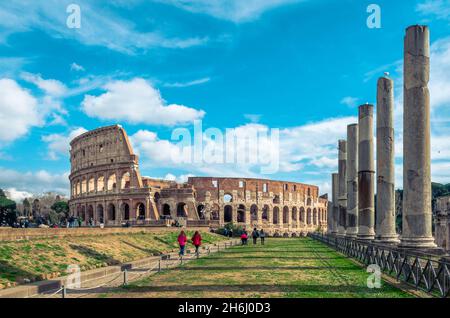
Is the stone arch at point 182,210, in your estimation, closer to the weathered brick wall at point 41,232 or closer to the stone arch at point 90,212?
the stone arch at point 90,212

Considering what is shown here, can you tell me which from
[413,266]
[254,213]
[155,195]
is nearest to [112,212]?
[155,195]

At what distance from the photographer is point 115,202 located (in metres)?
50.5

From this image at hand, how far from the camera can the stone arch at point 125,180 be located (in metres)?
50.9

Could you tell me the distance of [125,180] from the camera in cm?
5259

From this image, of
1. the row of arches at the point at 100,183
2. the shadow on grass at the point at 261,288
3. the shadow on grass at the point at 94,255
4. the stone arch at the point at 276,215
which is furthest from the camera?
the stone arch at the point at 276,215

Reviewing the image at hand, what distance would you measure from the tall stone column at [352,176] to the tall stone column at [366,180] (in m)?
3.74

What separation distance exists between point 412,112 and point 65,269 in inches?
430

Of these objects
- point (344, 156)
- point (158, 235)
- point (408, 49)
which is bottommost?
point (158, 235)

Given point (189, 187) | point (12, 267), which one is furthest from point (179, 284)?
point (189, 187)

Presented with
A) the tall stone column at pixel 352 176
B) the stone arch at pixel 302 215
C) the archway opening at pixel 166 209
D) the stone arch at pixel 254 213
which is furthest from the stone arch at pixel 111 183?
the tall stone column at pixel 352 176

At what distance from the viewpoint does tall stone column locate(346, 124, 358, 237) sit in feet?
81.7

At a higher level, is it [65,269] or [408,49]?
[408,49]

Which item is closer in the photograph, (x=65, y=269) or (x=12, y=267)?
(x=12, y=267)
